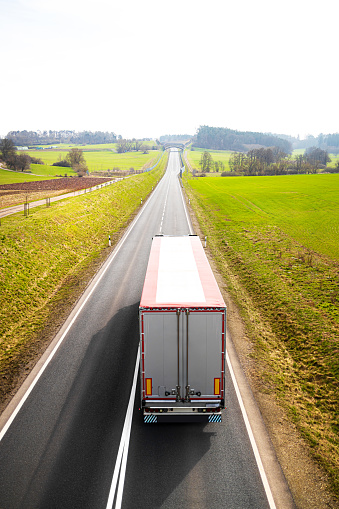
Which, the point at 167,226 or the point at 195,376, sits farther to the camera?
the point at 167,226

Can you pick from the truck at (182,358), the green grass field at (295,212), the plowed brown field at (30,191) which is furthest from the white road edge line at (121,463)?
the plowed brown field at (30,191)

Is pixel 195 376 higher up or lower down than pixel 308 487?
higher up

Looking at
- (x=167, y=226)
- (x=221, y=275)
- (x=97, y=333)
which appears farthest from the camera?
(x=167, y=226)

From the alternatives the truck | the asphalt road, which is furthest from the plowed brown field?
the truck

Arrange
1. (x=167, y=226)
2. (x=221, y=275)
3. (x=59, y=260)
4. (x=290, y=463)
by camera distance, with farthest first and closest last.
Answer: (x=167, y=226)
(x=59, y=260)
(x=221, y=275)
(x=290, y=463)

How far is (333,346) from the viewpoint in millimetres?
13992

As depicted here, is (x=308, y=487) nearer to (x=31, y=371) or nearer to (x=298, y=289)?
(x=31, y=371)

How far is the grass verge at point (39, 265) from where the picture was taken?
14.5 meters

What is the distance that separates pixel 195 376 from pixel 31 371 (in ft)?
22.4

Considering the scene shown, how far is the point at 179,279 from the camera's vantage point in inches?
462

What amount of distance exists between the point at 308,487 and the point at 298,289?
13.0 meters

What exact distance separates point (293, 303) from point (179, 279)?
908cm

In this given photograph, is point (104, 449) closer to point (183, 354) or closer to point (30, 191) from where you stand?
point (183, 354)

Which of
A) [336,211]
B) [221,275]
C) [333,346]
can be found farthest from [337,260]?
[336,211]
